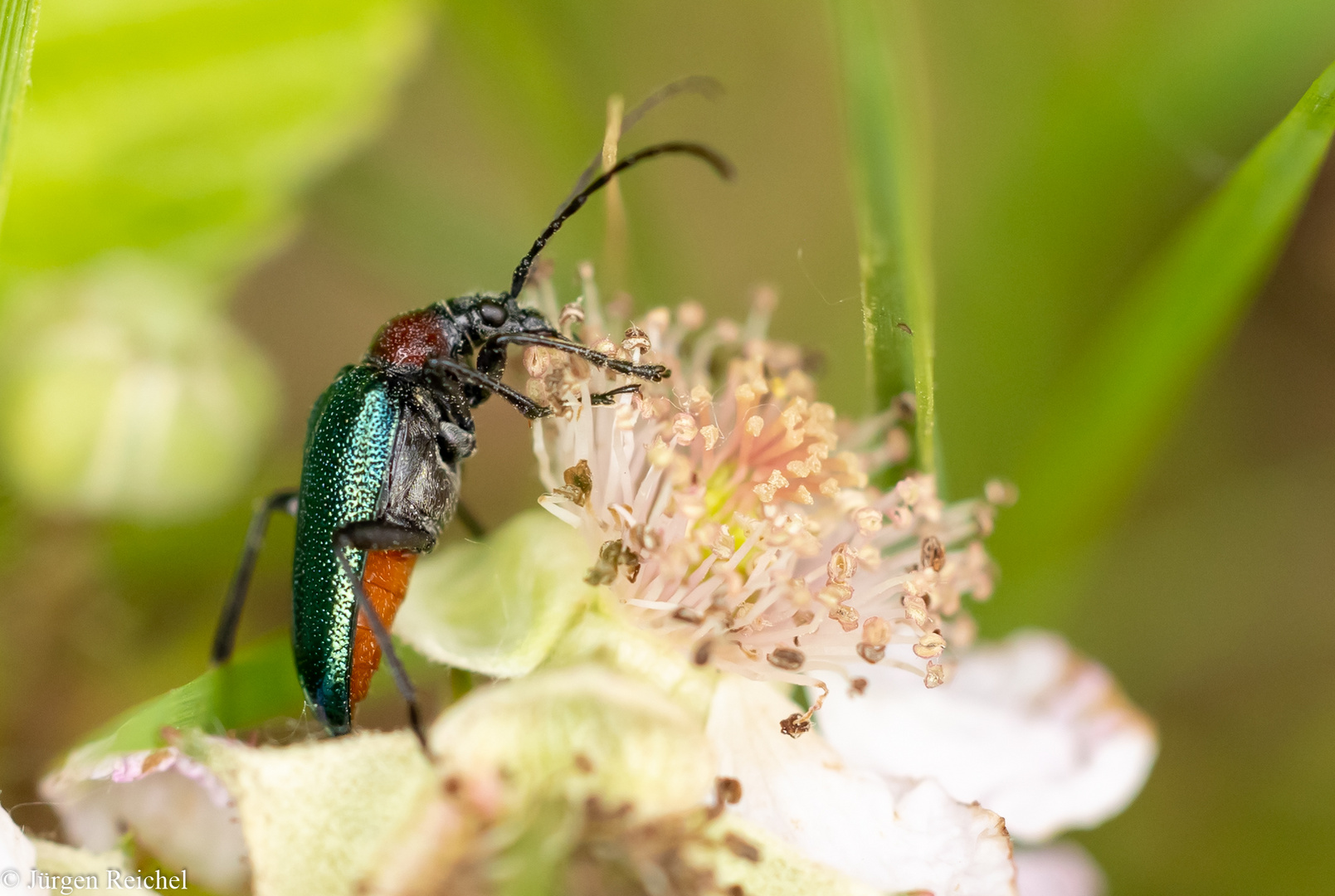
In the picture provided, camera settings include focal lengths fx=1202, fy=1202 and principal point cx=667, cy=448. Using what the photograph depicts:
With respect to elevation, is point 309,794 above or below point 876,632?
below

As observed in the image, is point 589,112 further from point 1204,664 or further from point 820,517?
point 1204,664

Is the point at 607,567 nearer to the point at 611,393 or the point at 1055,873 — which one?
the point at 611,393

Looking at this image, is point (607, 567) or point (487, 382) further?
point (487, 382)

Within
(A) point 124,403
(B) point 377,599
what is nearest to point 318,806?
(B) point 377,599

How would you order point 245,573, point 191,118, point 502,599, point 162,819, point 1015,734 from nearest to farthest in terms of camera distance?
point 162,819, point 502,599, point 245,573, point 1015,734, point 191,118

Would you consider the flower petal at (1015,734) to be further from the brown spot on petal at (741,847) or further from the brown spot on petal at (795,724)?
the brown spot on petal at (741,847)

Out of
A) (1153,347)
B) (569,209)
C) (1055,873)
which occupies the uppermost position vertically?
(1153,347)

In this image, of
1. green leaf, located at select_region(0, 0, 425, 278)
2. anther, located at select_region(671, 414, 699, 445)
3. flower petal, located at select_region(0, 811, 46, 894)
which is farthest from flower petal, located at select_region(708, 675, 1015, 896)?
green leaf, located at select_region(0, 0, 425, 278)

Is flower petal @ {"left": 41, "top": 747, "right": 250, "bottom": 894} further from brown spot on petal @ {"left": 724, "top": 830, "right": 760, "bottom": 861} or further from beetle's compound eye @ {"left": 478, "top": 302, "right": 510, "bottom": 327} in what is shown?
beetle's compound eye @ {"left": 478, "top": 302, "right": 510, "bottom": 327}
